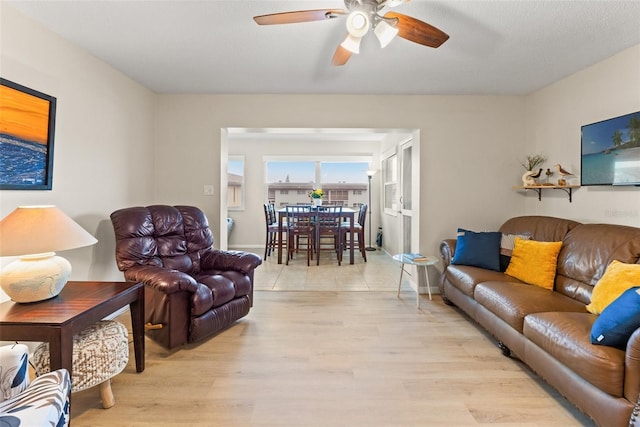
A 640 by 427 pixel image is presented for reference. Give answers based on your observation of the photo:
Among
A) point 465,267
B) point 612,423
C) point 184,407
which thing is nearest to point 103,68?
point 184,407

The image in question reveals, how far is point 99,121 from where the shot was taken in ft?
9.18

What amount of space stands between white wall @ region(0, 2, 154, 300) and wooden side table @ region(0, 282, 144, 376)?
0.64m

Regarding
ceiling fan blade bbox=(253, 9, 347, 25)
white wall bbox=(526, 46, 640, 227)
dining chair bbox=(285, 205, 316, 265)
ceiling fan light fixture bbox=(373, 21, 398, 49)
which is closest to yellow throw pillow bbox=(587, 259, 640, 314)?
white wall bbox=(526, 46, 640, 227)

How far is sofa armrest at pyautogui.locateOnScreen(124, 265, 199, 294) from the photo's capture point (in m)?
2.17

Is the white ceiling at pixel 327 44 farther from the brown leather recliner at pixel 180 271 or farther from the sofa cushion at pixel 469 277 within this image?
the sofa cushion at pixel 469 277

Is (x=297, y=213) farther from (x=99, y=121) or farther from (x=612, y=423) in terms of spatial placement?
(x=612, y=423)

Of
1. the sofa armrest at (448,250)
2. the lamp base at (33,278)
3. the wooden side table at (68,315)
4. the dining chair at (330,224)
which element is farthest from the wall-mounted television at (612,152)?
the lamp base at (33,278)

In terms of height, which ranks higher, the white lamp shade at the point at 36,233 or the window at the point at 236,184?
the window at the point at 236,184

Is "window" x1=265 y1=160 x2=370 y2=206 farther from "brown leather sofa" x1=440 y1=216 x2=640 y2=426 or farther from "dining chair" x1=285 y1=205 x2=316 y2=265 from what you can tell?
"brown leather sofa" x1=440 y1=216 x2=640 y2=426

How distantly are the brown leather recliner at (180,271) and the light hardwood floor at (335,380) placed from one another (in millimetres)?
179

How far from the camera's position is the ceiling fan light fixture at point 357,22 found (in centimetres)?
162

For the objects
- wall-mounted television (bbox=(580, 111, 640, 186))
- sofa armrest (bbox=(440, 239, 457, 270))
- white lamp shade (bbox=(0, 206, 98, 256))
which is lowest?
sofa armrest (bbox=(440, 239, 457, 270))

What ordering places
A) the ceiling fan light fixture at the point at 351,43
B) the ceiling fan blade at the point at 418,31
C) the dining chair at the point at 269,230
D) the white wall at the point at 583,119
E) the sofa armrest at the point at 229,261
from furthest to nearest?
the dining chair at the point at 269,230 → the sofa armrest at the point at 229,261 → the white wall at the point at 583,119 → the ceiling fan light fixture at the point at 351,43 → the ceiling fan blade at the point at 418,31

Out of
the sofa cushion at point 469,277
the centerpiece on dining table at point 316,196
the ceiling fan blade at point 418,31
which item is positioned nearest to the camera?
the ceiling fan blade at point 418,31
